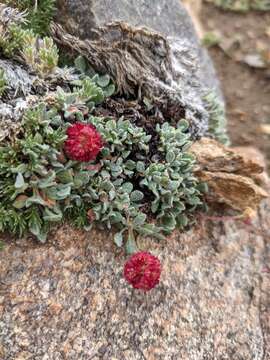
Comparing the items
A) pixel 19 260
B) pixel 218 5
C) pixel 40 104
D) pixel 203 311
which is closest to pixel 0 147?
pixel 40 104

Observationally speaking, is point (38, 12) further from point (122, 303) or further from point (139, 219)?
point (122, 303)

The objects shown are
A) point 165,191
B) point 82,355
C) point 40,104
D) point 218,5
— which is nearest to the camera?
point 82,355

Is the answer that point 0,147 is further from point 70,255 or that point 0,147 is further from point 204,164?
point 204,164

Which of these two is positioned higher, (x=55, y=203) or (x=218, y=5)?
(x=218, y=5)

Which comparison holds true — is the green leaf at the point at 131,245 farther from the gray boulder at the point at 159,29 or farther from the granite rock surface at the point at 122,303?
the gray boulder at the point at 159,29

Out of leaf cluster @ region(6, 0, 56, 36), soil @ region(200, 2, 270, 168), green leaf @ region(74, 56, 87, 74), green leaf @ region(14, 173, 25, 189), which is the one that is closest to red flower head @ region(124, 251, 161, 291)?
green leaf @ region(14, 173, 25, 189)

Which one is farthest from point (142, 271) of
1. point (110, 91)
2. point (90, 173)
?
point (110, 91)
